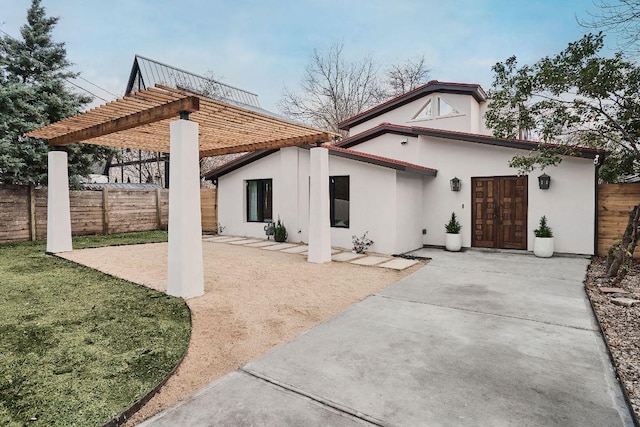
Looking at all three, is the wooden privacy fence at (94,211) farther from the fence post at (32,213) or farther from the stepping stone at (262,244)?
the stepping stone at (262,244)

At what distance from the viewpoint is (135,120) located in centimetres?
600

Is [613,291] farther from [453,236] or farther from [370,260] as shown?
[370,260]

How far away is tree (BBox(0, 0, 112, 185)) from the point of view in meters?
9.37

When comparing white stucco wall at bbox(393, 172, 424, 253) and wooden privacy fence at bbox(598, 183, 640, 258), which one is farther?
white stucco wall at bbox(393, 172, 424, 253)

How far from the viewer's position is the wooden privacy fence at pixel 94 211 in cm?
966

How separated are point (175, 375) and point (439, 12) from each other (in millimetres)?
12421

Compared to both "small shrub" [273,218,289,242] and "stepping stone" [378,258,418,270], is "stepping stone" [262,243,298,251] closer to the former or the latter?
"small shrub" [273,218,289,242]

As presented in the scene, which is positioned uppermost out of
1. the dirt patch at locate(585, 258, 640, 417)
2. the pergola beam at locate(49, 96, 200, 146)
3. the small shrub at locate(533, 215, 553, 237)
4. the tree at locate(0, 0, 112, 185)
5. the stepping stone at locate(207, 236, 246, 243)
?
the tree at locate(0, 0, 112, 185)

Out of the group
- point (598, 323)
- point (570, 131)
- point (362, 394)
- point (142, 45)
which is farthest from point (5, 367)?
point (142, 45)

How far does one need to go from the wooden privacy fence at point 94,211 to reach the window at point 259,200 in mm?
2211

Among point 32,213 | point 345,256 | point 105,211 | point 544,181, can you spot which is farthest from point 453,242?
point 32,213

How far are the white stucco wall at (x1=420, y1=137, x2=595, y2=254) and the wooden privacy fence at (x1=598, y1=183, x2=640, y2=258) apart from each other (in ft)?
0.73

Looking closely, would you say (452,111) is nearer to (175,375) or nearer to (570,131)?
(570,131)

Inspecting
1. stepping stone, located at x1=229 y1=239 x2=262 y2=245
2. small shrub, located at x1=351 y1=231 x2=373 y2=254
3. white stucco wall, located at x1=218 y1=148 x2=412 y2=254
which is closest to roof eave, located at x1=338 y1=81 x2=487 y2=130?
white stucco wall, located at x1=218 y1=148 x2=412 y2=254
